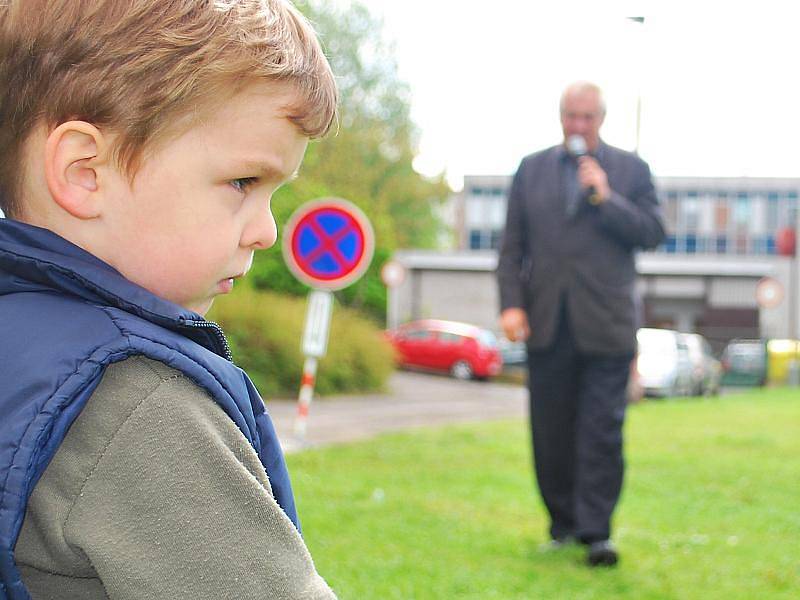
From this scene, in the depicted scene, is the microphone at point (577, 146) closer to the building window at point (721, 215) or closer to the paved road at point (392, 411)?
the paved road at point (392, 411)

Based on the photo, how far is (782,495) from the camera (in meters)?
7.11

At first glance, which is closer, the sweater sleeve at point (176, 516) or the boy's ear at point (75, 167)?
the sweater sleeve at point (176, 516)

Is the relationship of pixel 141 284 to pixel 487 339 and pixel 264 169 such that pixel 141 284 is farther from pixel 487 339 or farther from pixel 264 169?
pixel 487 339

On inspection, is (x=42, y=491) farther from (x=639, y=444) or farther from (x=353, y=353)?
(x=353, y=353)

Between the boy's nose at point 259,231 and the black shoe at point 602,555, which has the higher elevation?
the boy's nose at point 259,231

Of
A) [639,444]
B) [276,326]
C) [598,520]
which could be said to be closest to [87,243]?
[598,520]

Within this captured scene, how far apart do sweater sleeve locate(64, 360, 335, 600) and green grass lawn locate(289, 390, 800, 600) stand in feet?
10.2

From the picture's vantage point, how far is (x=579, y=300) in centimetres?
501

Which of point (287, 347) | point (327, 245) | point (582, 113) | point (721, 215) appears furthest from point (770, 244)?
point (582, 113)

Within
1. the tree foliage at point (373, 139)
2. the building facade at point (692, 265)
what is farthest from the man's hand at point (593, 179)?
the building facade at point (692, 265)

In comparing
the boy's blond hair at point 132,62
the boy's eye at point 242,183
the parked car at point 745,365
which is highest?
the boy's blond hair at point 132,62

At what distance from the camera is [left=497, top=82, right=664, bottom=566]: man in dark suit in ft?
16.1

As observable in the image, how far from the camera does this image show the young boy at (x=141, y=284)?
3.51 feet

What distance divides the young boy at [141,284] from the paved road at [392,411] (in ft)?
27.1
